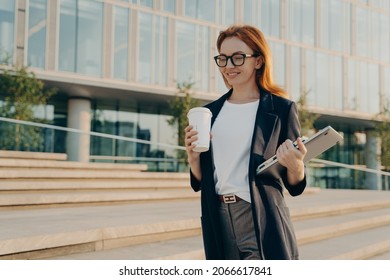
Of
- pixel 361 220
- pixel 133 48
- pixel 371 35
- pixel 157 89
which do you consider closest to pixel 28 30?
pixel 133 48

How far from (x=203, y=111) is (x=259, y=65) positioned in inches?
14.2

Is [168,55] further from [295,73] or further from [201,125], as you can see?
[201,125]

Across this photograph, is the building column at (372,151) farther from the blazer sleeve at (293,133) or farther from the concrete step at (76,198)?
the blazer sleeve at (293,133)

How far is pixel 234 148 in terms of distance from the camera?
1.83 meters

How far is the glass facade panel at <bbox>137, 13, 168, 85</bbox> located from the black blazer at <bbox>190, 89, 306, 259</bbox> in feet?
56.8

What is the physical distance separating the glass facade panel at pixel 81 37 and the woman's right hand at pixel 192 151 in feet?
52.6

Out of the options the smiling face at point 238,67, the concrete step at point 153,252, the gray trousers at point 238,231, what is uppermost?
the smiling face at point 238,67

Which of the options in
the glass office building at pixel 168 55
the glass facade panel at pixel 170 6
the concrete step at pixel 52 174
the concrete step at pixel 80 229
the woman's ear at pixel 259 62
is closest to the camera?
the woman's ear at pixel 259 62

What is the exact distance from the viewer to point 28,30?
1650 centimetres

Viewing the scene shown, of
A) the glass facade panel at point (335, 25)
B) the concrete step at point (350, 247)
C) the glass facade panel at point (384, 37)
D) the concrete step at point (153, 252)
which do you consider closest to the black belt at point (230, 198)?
the concrete step at point (153, 252)

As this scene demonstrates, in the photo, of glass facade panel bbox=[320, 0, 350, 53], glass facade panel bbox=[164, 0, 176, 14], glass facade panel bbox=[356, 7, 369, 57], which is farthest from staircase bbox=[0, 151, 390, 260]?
glass facade panel bbox=[356, 7, 369, 57]

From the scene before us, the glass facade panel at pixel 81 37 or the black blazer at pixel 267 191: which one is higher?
the glass facade panel at pixel 81 37

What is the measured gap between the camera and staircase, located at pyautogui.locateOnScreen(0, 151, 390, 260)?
346 centimetres

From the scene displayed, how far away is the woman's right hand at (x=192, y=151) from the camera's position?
68.6 inches
